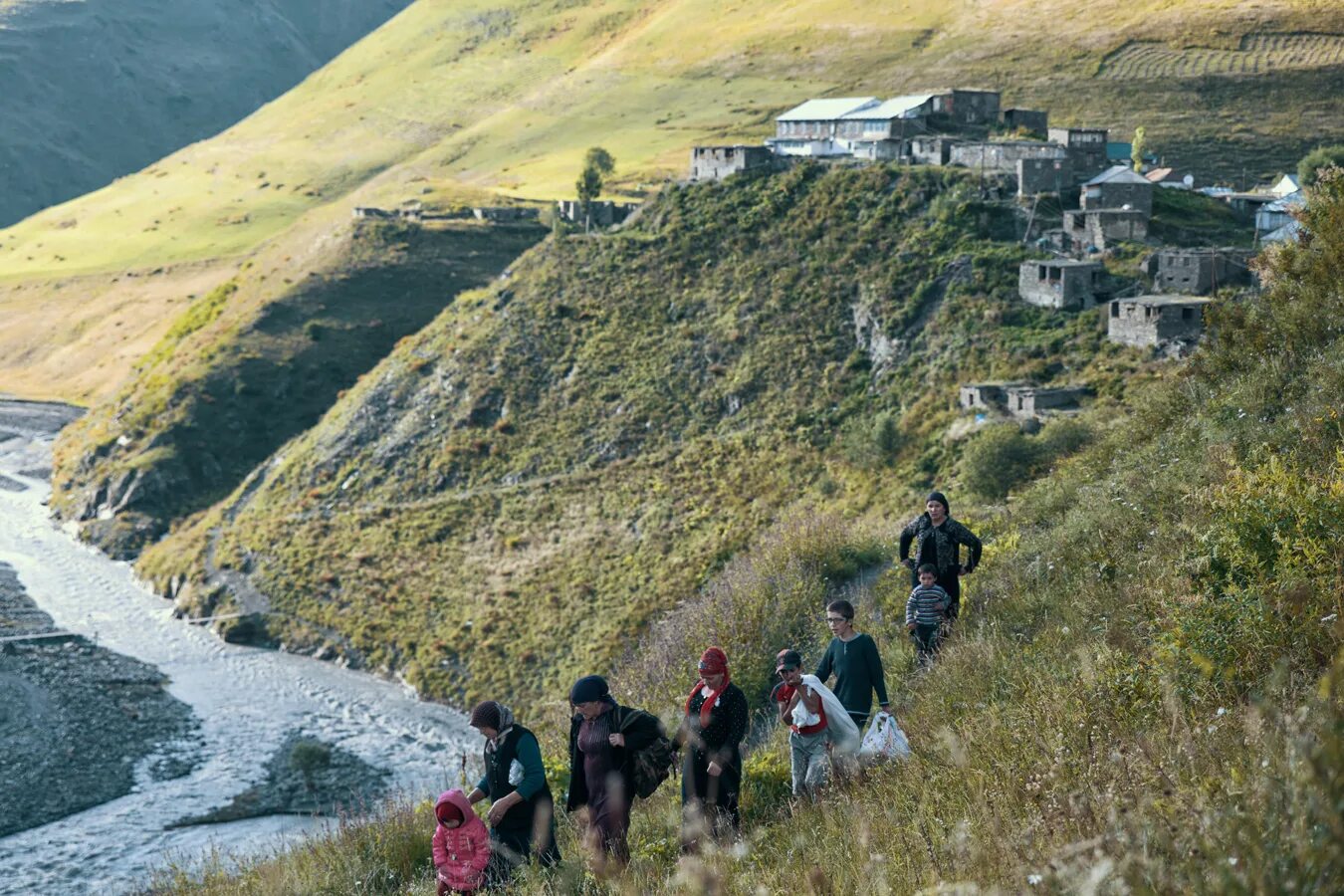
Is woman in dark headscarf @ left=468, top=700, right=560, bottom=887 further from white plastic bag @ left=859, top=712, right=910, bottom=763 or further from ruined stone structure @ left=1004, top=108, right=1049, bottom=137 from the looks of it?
ruined stone structure @ left=1004, top=108, right=1049, bottom=137

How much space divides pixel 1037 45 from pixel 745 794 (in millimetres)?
93002

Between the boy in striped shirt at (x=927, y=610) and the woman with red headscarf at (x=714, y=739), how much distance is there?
3.26m

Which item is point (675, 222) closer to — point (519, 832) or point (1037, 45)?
point (519, 832)

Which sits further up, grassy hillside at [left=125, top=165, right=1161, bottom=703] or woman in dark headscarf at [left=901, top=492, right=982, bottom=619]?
woman in dark headscarf at [left=901, top=492, right=982, bottom=619]

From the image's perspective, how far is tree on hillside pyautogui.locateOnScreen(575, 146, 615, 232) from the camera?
56.6 m

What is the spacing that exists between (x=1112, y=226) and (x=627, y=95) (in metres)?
92.6

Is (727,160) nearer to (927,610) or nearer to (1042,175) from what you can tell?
(1042,175)

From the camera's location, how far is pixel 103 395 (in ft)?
245

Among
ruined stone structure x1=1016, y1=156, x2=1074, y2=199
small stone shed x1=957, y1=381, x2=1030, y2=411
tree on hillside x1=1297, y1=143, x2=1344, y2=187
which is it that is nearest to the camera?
small stone shed x1=957, y1=381, x2=1030, y2=411

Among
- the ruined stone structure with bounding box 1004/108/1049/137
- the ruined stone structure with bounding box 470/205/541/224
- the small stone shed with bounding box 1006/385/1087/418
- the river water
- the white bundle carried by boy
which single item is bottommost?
the river water

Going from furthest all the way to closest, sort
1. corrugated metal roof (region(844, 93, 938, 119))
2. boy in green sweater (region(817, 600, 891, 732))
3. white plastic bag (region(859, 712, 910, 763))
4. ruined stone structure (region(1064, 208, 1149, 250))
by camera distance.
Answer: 1. corrugated metal roof (region(844, 93, 938, 119))
2. ruined stone structure (region(1064, 208, 1149, 250))
3. boy in green sweater (region(817, 600, 891, 732))
4. white plastic bag (region(859, 712, 910, 763))

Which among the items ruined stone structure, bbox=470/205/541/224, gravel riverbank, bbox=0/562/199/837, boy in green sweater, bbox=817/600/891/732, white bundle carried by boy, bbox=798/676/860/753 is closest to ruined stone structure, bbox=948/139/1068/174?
gravel riverbank, bbox=0/562/199/837

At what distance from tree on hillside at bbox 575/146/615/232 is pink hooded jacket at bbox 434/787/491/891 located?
1937 inches

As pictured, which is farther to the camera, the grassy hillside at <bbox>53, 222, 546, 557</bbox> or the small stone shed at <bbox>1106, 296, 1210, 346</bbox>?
the grassy hillside at <bbox>53, 222, 546, 557</bbox>
